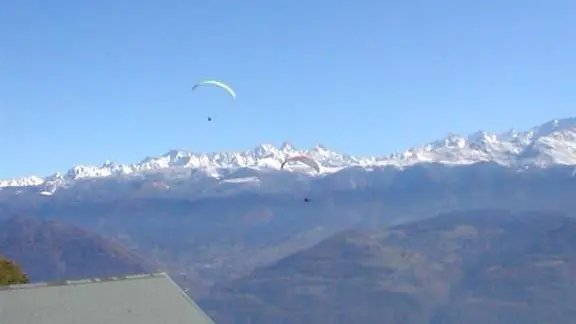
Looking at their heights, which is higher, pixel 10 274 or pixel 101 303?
pixel 10 274

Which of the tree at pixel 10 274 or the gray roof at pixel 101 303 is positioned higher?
the tree at pixel 10 274

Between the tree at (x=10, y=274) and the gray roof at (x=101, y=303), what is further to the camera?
Result: the tree at (x=10, y=274)

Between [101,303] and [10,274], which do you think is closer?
[101,303]

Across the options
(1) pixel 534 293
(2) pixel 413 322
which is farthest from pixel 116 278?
(1) pixel 534 293

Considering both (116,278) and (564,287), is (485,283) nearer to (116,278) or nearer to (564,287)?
(564,287)
